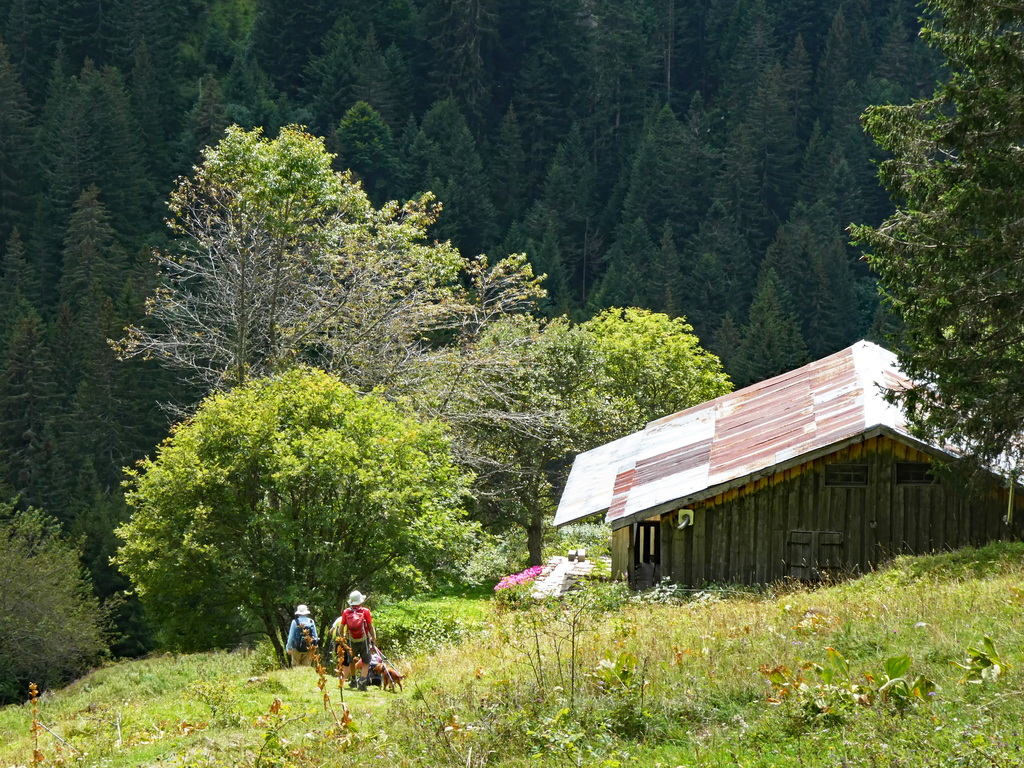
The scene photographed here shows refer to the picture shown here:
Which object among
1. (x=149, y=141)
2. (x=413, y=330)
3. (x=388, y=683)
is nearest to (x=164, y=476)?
(x=388, y=683)

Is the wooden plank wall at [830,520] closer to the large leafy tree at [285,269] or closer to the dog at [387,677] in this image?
the dog at [387,677]

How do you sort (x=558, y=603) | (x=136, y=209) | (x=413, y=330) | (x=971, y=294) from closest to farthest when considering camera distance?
(x=971, y=294) < (x=558, y=603) < (x=413, y=330) < (x=136, y=209)

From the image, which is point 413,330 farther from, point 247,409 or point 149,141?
point 149,141

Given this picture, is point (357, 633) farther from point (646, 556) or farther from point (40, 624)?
point (40, 624)

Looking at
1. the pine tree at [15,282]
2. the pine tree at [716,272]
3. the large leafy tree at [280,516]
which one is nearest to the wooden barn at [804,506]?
the large leafy tree at [280,516]

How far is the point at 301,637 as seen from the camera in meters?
16.1

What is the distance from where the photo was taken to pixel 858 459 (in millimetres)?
19156

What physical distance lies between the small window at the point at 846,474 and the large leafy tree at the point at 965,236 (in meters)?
2.00

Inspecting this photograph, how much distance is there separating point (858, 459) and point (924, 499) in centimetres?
127

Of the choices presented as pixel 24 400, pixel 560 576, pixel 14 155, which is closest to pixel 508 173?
pixel 14 155

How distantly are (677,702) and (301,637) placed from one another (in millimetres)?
8267

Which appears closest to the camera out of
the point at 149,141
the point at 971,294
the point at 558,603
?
the point at 971,294

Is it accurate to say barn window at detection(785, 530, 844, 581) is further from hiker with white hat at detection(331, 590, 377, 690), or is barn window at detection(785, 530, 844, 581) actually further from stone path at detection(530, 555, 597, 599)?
hiker with white hat at detection(331, 590, 377, 690)

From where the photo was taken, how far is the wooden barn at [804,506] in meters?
18.7
